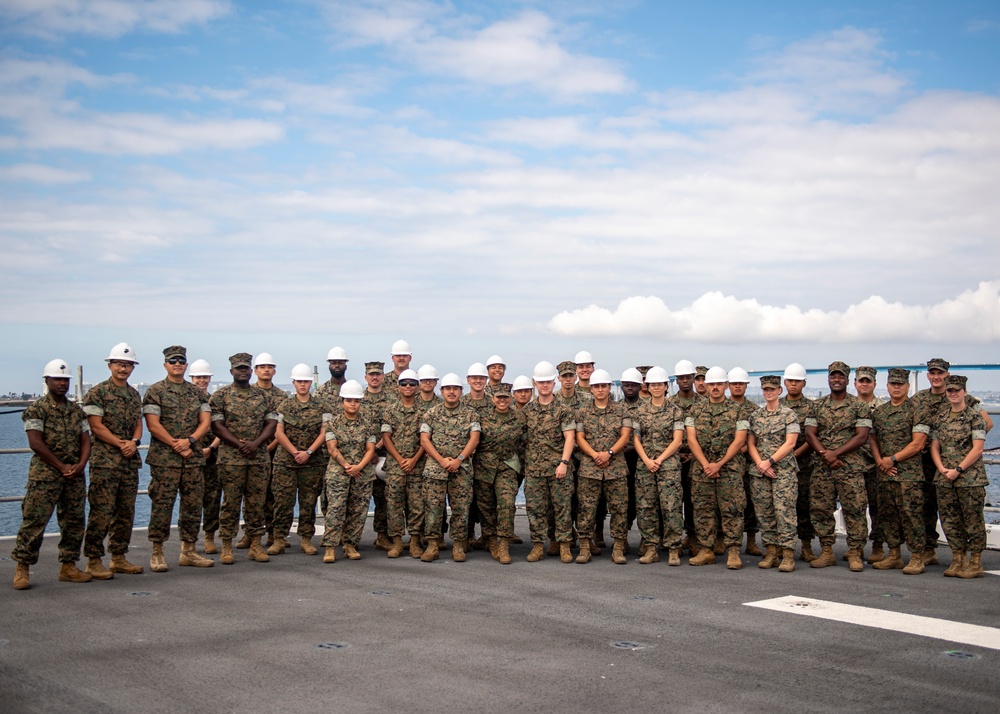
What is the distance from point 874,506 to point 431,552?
454 centimetres

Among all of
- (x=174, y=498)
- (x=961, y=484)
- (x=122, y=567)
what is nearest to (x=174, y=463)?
(x=174, y=498)

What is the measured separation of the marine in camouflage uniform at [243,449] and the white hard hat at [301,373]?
1.69 ft

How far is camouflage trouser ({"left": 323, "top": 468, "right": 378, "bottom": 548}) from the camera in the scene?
923cm

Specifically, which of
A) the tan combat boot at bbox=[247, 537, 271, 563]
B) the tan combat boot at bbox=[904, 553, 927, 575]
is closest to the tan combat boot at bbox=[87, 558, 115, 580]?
the tan combat boot at bbox=[247, 537, 271, 563]

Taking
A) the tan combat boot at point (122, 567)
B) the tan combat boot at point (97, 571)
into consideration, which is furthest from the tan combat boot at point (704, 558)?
the tan combat boot at point (97, 571)

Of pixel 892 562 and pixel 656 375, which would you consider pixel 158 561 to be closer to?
pixel 656 375

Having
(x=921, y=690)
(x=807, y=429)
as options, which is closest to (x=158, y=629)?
(x=921, y=690)

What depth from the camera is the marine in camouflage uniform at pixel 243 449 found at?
9086 millimetres

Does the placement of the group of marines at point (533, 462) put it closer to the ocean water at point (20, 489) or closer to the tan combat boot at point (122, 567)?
the tan combat boot at point (122, 567)

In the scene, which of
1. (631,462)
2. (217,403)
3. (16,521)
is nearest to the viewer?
(217,403)

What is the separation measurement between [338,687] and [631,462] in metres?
5.67

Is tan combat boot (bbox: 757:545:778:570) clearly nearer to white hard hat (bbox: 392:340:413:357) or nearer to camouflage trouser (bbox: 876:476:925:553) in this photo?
camouflage trouser (bbox: 876:476:925:553)

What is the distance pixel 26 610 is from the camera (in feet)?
22.0

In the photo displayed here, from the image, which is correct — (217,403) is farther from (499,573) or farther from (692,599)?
(692,599)
